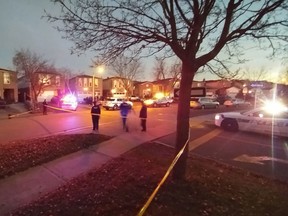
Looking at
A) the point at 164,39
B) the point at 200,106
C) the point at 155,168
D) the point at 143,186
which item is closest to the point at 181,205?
the point at 143,186

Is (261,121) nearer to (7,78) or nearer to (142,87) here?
(7,78)

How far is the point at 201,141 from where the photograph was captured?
13.9 metres

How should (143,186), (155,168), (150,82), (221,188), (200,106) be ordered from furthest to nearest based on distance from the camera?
1. (150,82)
2. (200,106)
3. (155,168)
4. (221,188)
5. (143,186)

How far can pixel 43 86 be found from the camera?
208 ft

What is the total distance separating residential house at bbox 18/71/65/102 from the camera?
59812 mm

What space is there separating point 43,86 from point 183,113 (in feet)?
199

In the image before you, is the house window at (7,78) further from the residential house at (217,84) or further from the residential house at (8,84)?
the residential house at (217,84)

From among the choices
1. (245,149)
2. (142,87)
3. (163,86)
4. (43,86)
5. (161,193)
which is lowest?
(245,149)

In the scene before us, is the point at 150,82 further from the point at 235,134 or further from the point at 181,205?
the point at 181,205

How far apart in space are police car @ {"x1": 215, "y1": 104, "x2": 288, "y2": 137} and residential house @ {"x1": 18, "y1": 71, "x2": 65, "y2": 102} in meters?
44.7

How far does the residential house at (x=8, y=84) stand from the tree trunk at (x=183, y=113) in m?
58.6

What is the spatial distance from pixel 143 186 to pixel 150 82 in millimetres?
98343

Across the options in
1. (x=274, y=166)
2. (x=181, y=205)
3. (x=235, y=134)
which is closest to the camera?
(x=181, y=205)

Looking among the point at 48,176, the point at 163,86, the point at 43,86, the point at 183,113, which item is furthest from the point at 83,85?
the point at 183,113
